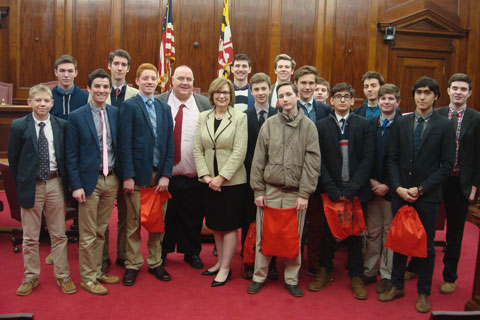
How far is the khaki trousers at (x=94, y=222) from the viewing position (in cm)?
298

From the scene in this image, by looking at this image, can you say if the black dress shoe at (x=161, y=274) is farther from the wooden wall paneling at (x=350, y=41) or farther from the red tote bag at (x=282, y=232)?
the wooden wall paneling at (x=350, y=41)

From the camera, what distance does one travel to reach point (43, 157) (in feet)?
9.32

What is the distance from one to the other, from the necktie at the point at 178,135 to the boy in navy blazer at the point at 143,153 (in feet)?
0.40

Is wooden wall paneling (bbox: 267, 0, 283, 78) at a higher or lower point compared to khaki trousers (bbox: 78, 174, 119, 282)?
higher

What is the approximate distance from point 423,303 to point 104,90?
8.35 feet

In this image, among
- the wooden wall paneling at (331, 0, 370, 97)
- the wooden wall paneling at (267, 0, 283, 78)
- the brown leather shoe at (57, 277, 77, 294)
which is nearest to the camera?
the brown leather shoe at (57, 277, 77, 294)

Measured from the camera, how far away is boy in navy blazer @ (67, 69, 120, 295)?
2910 mm

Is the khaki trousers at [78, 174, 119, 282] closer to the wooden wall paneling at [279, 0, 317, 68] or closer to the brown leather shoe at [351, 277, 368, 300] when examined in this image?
the brown leather shoe at [351, 277, 368, 300]

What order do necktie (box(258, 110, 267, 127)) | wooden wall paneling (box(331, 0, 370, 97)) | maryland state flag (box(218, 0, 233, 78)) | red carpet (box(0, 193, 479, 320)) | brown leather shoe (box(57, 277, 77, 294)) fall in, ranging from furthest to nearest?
1. wooden wall paneling (box(331, 0, 370, 97))
2. maryland state flag (box(218, 0, 233, 78))
3. necktie (box(258, 110, 267, 127))
4. brown leather shoe (box(57, 277, 77, 294))
5. red carpet (box(0, 193, 479, 320))

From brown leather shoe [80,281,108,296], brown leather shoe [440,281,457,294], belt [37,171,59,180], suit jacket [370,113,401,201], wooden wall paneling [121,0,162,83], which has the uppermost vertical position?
wooden wall paneling [121,0,162,83]

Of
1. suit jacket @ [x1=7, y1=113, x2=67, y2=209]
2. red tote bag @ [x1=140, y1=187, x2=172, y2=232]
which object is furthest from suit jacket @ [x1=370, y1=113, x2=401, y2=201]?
suit jacket @ [x1=7, y1=113, x2=67, y2=209]

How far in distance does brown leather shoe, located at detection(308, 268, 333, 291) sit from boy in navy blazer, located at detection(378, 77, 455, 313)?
43 centimetres

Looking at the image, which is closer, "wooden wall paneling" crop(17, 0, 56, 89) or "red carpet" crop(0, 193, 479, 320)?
"red carpet" crop(0, 193, 479, 320)

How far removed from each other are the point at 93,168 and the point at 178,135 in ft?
2.29
